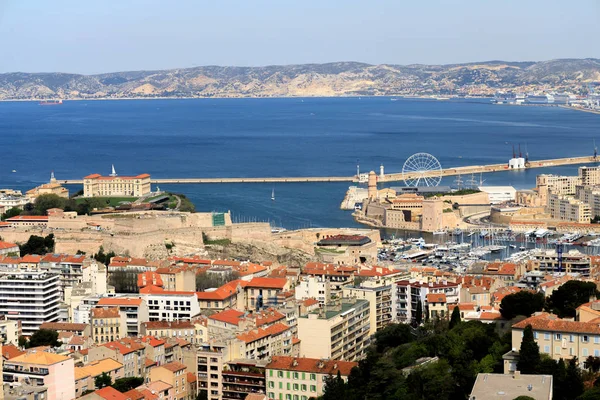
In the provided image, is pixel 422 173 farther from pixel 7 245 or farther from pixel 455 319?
pixel 455 319

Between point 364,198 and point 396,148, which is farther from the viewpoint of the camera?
point 396,148

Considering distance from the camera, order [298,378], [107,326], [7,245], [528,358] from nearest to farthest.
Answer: [528,358] → [298,378] → [107,326] → [7,245]

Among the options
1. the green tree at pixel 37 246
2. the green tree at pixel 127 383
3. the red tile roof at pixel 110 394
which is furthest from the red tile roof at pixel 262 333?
the green tree at pixel 37 246

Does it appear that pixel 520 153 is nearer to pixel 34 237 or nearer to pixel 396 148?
pixel 396 148

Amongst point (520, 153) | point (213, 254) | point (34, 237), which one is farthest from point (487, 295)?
point (520, 153)

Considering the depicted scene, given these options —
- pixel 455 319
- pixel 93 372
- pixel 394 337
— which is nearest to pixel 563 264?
pixel 394 337

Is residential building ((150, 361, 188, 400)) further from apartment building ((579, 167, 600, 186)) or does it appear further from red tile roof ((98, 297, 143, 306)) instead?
apartment building ((579, 167, 600, 186))
